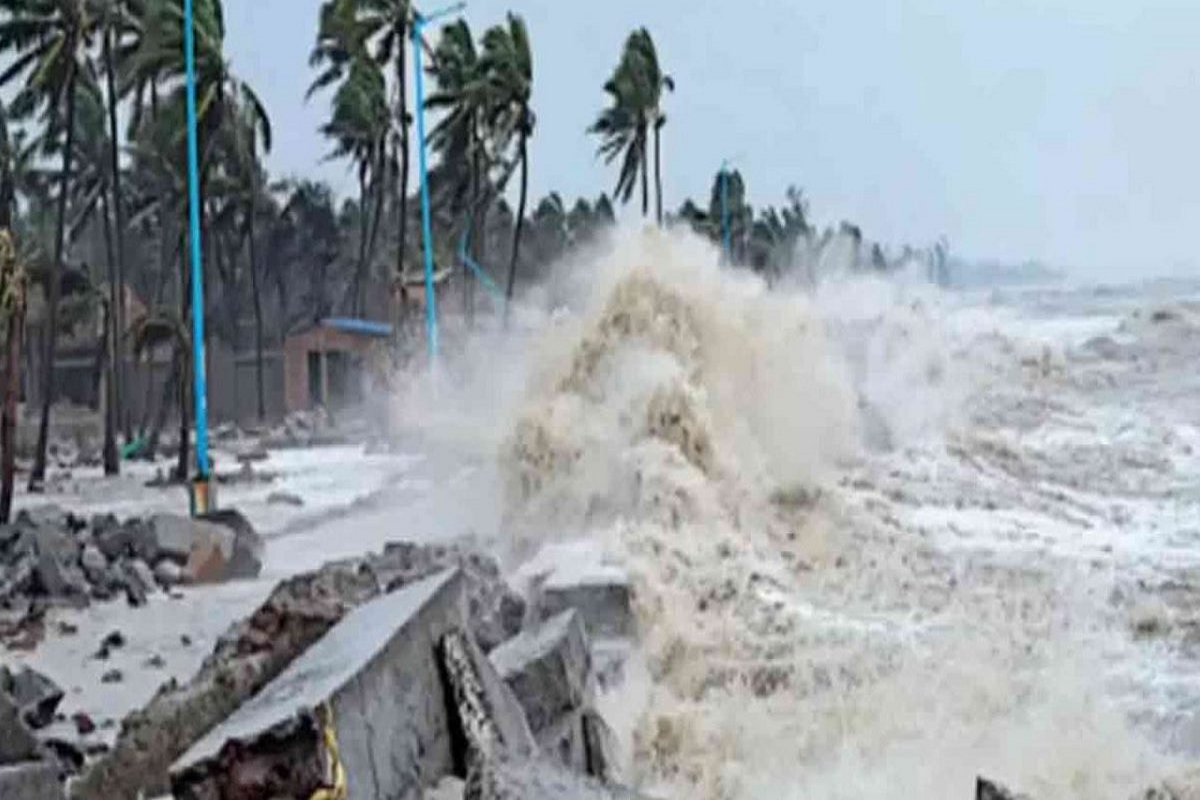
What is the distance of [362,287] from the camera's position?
55.6 metres

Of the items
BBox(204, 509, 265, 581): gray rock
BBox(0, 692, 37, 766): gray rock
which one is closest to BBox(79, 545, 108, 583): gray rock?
BBox(204, 509, 265, 581): gray rock

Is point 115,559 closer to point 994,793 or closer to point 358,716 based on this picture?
point 358,716

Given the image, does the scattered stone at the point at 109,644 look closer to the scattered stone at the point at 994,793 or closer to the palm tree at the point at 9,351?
the scattered stone at the point at 994,793

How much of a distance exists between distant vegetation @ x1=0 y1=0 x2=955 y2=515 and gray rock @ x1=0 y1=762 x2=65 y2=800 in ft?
51.5

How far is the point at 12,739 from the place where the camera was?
5625mm

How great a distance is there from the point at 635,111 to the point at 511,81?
7067 mm

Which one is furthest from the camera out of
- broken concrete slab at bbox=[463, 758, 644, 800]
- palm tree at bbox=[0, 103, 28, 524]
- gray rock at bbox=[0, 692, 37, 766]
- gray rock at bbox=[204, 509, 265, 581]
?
palm tree at bbox=[0, 103, 28, 524]

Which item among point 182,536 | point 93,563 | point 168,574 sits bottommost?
point 168,574

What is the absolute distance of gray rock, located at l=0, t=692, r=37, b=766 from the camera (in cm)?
554

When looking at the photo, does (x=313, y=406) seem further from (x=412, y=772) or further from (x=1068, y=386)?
(x=412, y=772)

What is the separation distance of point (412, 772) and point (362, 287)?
5134 centimetres

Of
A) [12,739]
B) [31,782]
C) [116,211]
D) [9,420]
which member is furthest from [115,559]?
[116,211]

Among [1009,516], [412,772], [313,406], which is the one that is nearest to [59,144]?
[313,406]

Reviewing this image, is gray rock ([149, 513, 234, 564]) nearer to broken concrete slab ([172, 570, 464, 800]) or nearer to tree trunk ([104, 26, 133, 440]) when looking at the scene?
broken concrete slab ([172, 570, 464, 800])
